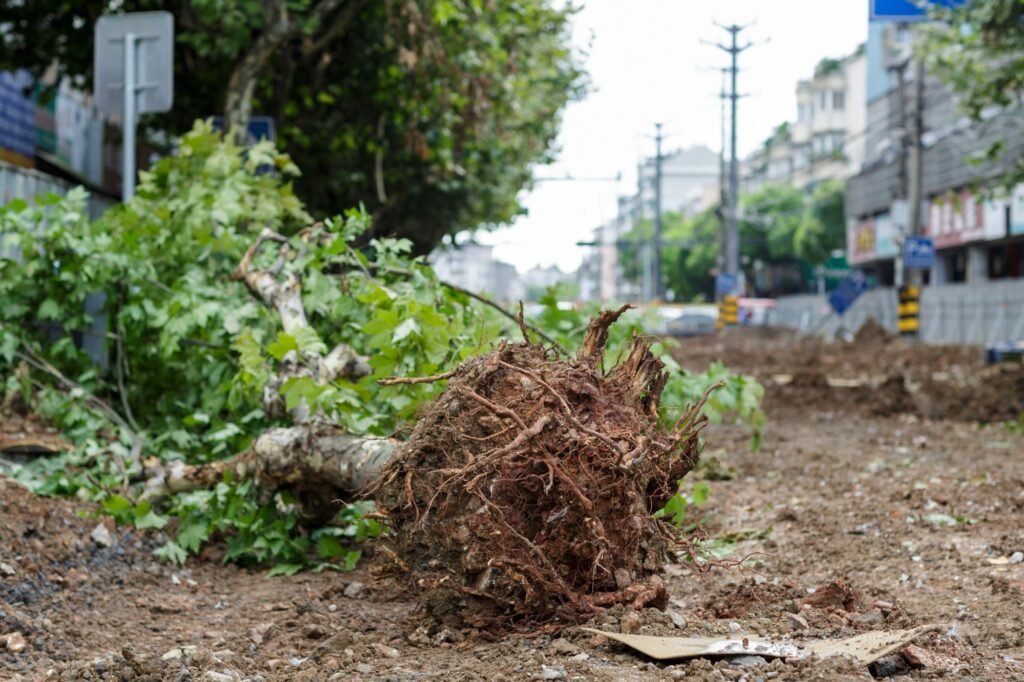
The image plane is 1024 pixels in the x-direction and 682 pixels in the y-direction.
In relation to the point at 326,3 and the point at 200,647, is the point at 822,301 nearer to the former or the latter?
the point at 326,3

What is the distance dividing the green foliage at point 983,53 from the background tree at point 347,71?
529 centimetres

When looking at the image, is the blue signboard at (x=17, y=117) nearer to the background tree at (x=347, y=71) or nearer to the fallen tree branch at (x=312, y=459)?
the background tree at (x=347, y=71)

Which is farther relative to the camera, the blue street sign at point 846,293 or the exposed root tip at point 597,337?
the blue street sign at point 846,293

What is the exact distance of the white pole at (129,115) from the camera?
9812 mm

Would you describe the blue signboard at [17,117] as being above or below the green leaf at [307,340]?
above

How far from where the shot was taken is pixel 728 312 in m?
58.8

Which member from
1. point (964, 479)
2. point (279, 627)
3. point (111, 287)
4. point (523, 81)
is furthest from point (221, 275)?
point (523, 81)

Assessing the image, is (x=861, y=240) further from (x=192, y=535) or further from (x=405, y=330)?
(x=405, y=330)

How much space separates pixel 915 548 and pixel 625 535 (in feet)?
8.75

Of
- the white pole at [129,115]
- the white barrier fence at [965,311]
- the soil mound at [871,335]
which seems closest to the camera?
the white pole at [129,115]

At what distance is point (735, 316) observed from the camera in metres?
58.7

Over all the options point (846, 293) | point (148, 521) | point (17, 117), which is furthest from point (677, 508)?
point (846, 293)

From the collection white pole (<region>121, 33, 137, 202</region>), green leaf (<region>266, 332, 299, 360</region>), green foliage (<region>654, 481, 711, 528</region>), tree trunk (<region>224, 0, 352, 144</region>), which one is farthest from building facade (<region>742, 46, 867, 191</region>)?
green leaf (<region>266, 332, 299, 360</region>)

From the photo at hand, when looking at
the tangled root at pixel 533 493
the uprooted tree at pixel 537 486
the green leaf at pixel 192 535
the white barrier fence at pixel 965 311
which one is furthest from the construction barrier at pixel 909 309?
the tangled root at pixel 533 493
